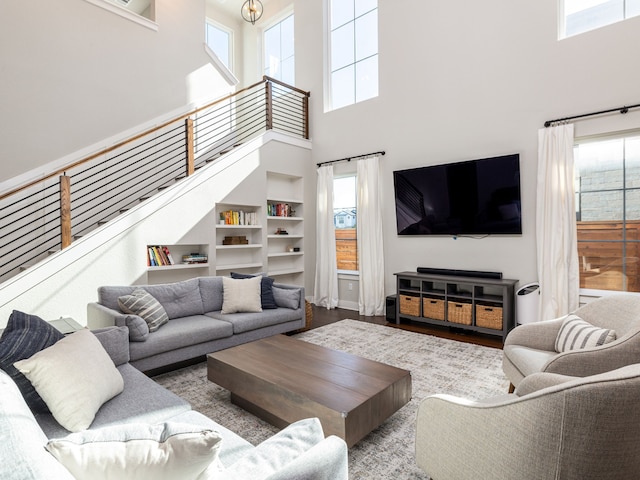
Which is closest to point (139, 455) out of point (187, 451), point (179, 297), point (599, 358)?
point (187, 451)

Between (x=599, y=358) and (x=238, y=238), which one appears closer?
(x=599, y=358)

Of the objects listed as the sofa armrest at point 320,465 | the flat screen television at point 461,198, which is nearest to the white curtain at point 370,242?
the flat screen television at point 461,198

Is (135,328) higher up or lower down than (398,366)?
higher up

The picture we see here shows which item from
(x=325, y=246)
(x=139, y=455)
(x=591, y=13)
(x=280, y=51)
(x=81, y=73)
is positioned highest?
(x=280, y=51)

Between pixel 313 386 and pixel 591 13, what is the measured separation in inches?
193

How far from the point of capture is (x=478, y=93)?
15.3 feet

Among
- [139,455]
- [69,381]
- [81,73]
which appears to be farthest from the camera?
[81,73]

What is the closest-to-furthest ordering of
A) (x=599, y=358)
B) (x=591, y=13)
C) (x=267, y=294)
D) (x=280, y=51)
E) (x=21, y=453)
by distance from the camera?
(x=21, y=453) → (x=599, y=358) → (x=591, y=13) → (x=267, y=294) → (x=280, y=51)

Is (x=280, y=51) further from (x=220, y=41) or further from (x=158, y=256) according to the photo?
(x=158, y=256)

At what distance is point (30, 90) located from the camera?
4.46 metres

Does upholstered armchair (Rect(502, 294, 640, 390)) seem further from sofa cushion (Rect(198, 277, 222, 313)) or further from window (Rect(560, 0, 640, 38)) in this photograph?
window (Rect(560, 0, 640, 38))

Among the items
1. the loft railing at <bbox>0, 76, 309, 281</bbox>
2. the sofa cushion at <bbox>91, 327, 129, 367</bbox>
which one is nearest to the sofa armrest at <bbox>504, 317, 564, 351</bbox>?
the sofa cushion at <bbox>91, 327, 129, 367</bbox>

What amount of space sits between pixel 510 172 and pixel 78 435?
470 cm

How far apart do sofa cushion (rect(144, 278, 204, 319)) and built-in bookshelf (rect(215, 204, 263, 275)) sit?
52.0 inches
